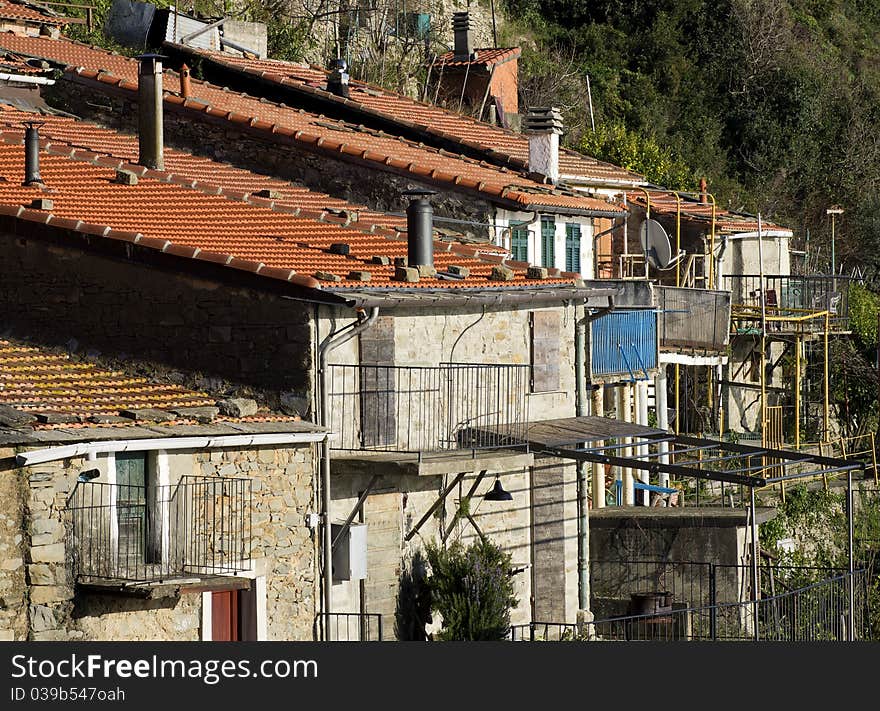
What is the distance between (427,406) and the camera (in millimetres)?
20734

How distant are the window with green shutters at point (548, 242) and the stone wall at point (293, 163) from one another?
1520 mm

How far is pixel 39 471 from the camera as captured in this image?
15.8 m

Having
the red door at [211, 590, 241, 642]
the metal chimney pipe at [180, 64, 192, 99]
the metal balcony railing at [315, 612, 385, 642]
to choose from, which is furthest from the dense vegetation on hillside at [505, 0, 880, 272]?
the red door at [211, 590, 241, 642]

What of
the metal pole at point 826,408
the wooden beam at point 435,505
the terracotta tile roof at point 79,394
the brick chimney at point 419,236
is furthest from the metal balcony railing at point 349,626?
the metal pole at point 826,408

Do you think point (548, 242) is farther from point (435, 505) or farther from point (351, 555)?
point (351, 555)

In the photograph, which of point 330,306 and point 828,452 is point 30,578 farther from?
point 828,452

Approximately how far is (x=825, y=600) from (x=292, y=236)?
8.53m

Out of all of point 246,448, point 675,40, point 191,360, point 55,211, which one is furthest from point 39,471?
point 675,40

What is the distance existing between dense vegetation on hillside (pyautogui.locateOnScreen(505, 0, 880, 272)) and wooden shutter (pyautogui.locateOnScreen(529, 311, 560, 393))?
23991 millimetres

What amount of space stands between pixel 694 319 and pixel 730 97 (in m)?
22.6

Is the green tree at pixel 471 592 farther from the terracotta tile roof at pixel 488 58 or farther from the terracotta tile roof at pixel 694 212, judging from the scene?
the terracotta tile roof at pixel 488 58

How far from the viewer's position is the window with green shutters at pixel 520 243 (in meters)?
25.7

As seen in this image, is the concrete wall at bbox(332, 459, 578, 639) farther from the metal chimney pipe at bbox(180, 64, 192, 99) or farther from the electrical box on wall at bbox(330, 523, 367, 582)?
the metal chimney pipe at bbox(180, 64, 192, 99)

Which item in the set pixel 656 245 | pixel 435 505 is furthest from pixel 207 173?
pixel 656 245
